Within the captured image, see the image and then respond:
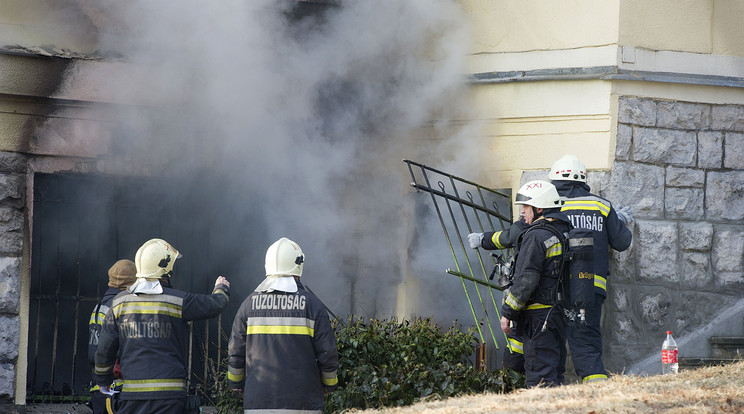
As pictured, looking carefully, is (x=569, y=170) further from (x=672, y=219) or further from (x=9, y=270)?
(x=9, y=270)

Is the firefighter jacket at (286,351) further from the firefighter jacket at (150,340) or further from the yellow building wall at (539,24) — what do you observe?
the yellow building wall at (539,24)

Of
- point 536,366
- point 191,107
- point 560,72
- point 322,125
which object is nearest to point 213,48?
point 191,107

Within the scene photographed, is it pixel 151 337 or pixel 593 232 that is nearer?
pixel 151 337

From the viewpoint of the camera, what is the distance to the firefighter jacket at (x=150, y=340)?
600 centimetres

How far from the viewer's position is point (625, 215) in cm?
743

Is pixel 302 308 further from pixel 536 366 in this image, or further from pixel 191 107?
pixel 191 107

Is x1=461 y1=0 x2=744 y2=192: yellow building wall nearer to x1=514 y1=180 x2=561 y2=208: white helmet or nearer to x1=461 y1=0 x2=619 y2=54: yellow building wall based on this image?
x1=461 y1=0 x2=619 y2=54: yellow building wall

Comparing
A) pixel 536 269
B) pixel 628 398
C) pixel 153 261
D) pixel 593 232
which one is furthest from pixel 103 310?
pixel 628 398

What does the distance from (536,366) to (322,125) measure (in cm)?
342

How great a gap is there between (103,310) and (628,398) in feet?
13.1

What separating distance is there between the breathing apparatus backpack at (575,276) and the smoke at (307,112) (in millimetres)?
2119

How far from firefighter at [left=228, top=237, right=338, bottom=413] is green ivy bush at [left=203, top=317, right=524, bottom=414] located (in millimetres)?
590

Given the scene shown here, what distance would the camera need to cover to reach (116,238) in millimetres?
8836

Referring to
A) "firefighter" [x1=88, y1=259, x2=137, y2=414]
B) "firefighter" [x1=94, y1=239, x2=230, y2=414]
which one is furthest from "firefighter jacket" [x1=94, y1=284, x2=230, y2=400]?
"firefighter" [x1=88, y1=259, x2=137, y2=414]
